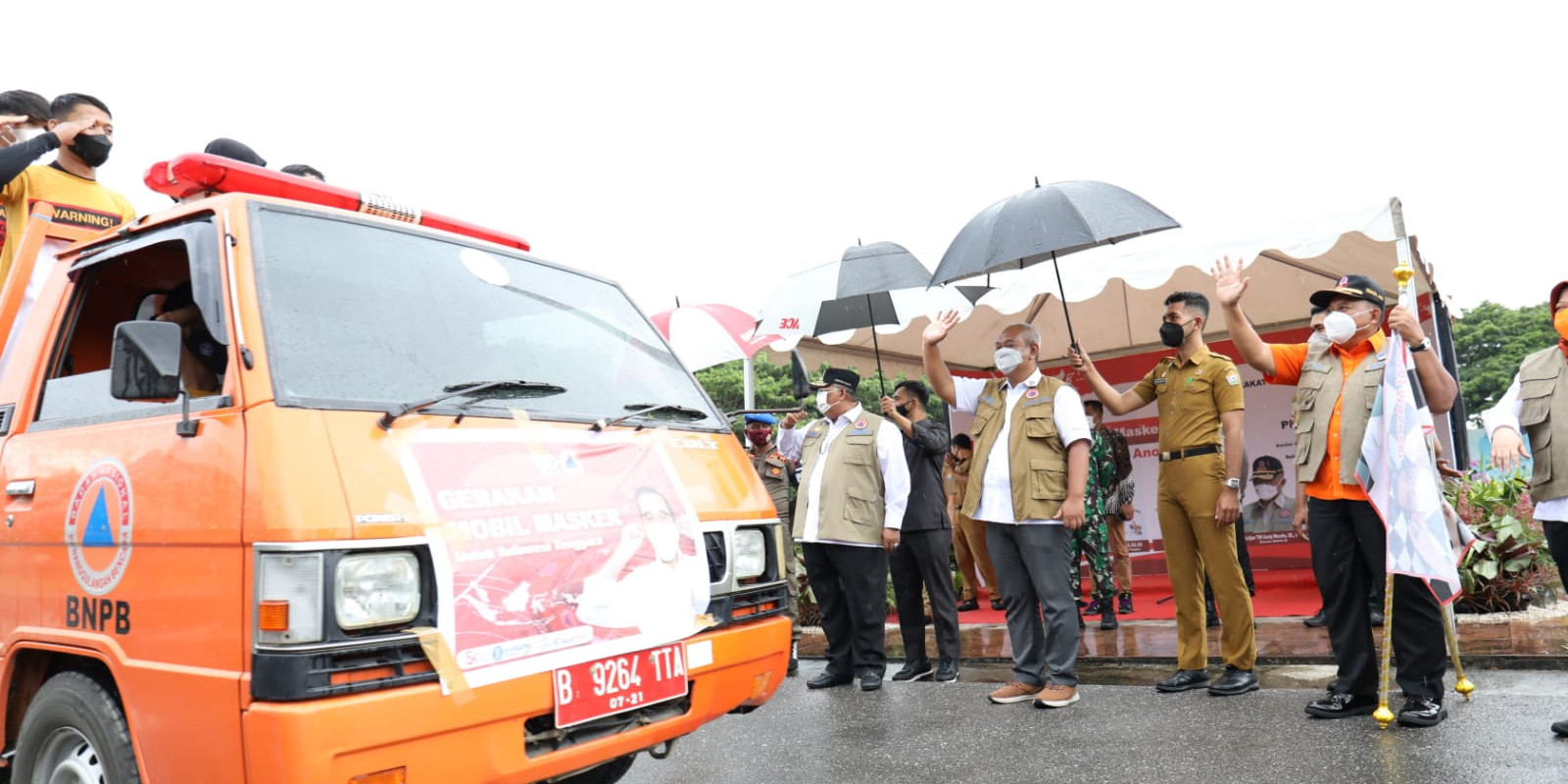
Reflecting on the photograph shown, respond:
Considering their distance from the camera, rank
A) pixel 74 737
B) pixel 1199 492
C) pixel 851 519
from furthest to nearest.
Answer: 1. pixel 851 519
2. pixel 1199 492
3. pixel 74 737

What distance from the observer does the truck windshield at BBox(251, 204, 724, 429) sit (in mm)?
2746

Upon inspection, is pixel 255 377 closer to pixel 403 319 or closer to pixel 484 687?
pixel 403 319

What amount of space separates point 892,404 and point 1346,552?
257 cm

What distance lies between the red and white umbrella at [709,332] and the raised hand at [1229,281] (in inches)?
182

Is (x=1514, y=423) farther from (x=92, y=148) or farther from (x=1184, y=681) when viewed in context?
(x=92, y=148)

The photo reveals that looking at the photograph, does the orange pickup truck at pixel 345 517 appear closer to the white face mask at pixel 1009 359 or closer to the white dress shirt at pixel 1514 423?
the white face mask at pixel 1009 359

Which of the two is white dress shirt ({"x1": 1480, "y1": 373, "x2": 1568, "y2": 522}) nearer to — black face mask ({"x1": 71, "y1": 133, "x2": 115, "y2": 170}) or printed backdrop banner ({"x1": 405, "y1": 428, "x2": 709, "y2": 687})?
printed backdrop banner ({"x1": 405, "y1": 428, "x2": 709, "y2": 687})

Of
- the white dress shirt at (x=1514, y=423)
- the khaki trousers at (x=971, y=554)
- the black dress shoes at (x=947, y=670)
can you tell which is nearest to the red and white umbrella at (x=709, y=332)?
the khaki trousers at (x=971, y=554)

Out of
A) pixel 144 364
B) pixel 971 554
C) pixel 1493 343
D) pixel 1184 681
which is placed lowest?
pixel 1184 681

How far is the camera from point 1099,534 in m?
8.16

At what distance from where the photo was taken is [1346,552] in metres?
4.43

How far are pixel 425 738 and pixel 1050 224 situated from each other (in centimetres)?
408

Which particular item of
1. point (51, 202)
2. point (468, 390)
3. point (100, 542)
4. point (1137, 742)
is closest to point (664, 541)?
point (468, 390)

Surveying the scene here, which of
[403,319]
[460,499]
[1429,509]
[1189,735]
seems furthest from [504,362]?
[1429,509]
